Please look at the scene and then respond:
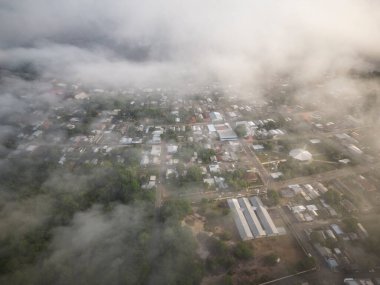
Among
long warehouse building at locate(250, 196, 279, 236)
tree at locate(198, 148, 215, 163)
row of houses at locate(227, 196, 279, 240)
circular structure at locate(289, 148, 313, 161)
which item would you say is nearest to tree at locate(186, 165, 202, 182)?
tree at locate(198, 148, 215, 163)

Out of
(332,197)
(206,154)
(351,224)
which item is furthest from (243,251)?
(206,154)

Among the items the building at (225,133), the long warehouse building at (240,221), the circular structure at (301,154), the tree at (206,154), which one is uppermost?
the building at (225,133)

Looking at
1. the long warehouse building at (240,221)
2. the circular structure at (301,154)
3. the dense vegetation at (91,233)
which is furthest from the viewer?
the circular structure at (301,154)

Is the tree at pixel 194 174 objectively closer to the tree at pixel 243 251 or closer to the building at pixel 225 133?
the tree at pixel 243 251

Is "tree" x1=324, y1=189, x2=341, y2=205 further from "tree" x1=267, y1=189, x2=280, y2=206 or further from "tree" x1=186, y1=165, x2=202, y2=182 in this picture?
"tree" x1=186, y1=165, x2=202, y2=182

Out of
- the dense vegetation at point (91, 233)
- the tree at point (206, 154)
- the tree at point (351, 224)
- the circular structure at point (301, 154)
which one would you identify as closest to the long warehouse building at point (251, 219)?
the dense vegetation at point (91, 233)

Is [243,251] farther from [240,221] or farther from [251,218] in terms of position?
[251,218]
